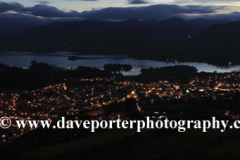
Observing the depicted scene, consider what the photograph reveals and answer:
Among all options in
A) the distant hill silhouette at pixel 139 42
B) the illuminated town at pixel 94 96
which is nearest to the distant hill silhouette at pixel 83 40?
the distant hill silhouette at pixel 139 42

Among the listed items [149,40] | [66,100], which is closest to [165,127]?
[66,100]

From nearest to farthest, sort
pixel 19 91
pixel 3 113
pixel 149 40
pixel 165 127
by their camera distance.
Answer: pixel 165 127, pixel 3 113, pixel 19 91, pixel 149 40

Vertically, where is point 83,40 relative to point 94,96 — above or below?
below

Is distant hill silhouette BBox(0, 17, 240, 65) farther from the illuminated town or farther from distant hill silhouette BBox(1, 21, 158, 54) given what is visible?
the illuminated town

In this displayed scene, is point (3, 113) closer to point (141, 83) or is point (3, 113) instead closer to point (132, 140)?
point (132, 140)

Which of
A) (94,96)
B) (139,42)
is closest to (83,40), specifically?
(139,42)

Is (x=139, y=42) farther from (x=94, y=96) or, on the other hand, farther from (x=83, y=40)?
(x=94, y=96)

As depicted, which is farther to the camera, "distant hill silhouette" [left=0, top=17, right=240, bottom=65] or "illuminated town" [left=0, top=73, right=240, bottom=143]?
"distant hill silhouette" [left=0, top=17, right=240, bottom=65]

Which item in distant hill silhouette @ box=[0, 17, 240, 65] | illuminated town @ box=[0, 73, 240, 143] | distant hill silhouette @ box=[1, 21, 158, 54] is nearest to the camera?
illuminated town @ box=[0, 73, 240, 143]

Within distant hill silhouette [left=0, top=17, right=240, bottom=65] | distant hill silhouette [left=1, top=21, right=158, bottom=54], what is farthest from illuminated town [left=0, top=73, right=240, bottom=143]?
distant hill silhouette [left=1, top=21, right=158, bottom=54]

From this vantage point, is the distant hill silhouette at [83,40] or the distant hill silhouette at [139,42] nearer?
the distant hill silhouette at [139,42]

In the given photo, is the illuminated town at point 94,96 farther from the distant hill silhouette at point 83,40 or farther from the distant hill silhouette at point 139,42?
the distant hill silhouette at point 83,40
